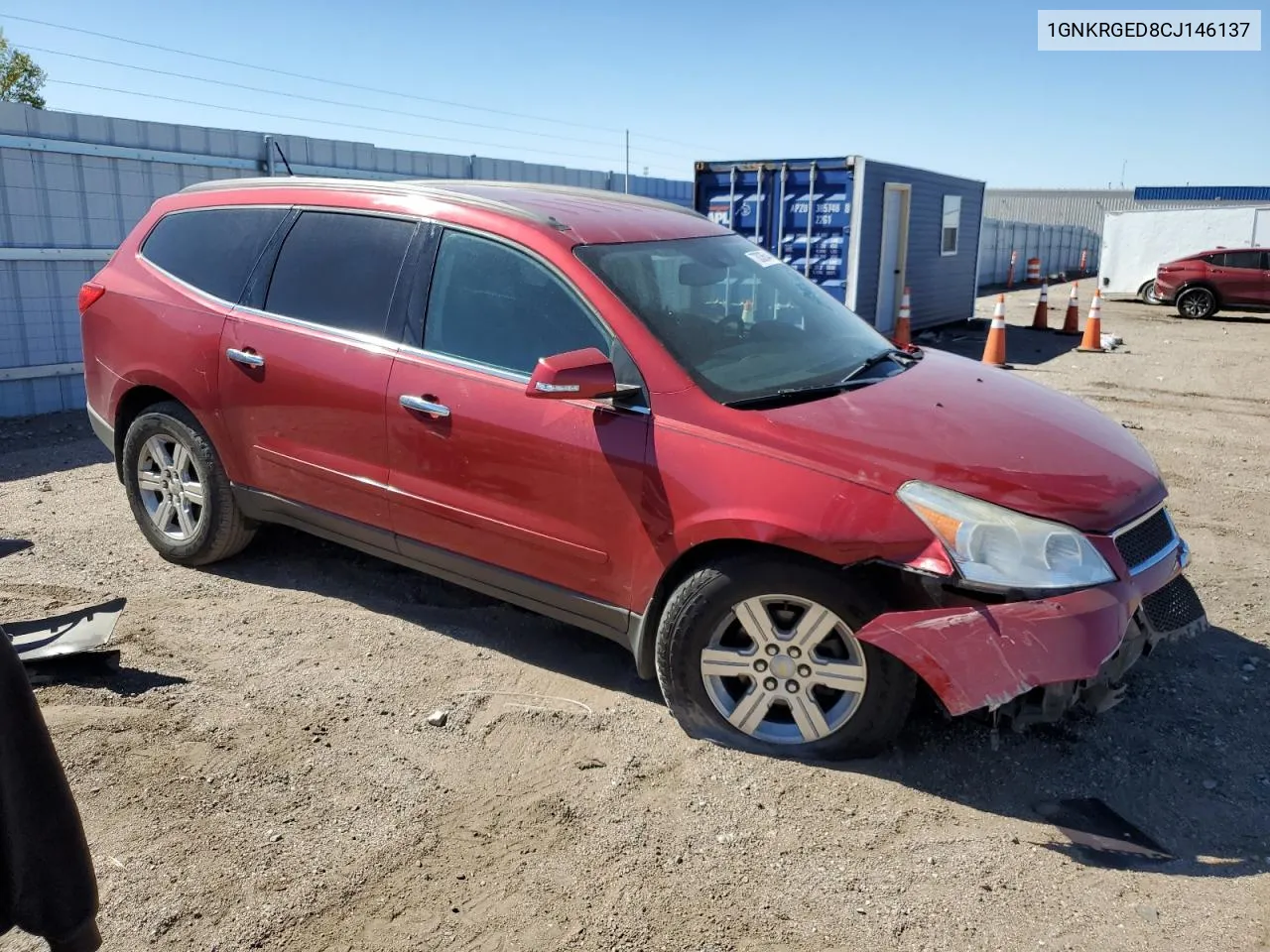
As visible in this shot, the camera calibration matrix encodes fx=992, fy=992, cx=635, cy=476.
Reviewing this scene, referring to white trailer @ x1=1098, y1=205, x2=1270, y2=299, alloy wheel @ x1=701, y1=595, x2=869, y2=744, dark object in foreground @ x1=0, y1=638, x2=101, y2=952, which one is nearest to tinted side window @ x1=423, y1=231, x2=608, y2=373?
alloy wheel @ x1=701, y1=595, x2=869, y2=744

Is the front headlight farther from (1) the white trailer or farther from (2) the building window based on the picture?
(1) the white trailer

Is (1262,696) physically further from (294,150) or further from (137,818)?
(294,150)

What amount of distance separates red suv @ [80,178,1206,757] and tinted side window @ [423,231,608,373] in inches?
0.4

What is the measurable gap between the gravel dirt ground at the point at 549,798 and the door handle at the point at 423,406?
1049 mm

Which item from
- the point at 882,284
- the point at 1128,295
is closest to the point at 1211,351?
the point at 882,284

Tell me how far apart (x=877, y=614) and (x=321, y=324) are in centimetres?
267

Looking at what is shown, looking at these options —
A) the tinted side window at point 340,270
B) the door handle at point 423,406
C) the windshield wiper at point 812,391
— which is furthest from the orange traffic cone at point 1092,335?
the door handle at point 423,406

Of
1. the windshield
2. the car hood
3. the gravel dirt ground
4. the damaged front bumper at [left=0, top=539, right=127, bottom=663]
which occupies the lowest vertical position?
the gravel dirt ground

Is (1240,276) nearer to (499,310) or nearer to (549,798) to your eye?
(499,310)

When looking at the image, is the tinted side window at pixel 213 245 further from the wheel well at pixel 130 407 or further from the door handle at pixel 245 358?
the wheel well at pixel 130 407

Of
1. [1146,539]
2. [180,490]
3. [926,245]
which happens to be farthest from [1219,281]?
[180,490]

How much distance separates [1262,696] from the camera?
391 cm

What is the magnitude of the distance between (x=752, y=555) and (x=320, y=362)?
2113mm

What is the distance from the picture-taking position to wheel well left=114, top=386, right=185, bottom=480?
4996 millimetres
